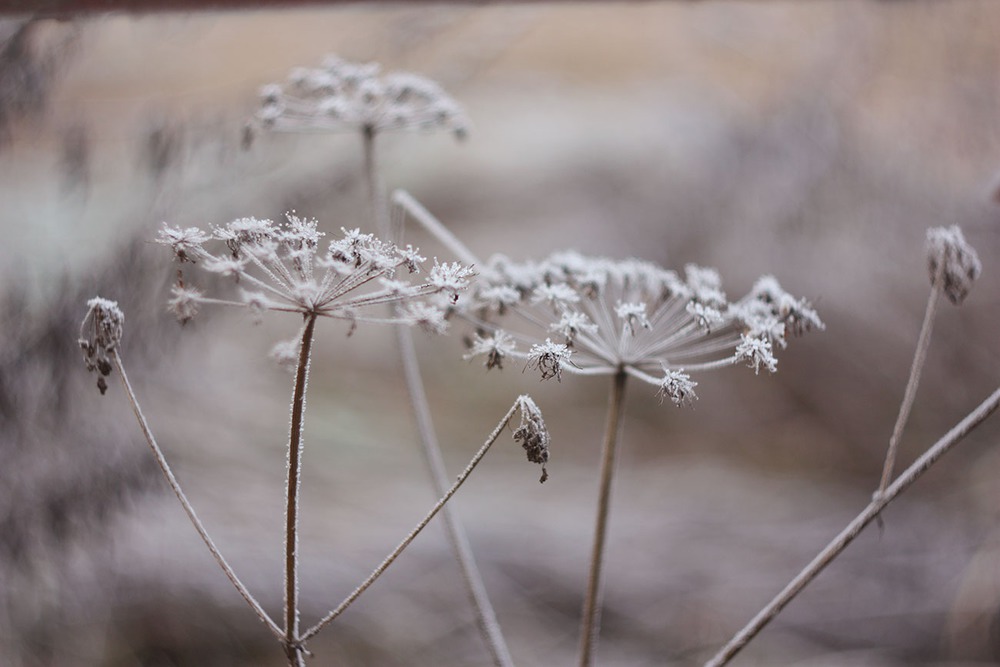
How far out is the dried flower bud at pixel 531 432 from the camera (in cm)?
43

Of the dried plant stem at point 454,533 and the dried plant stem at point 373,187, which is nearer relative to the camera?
the dried plant stem at point 454,533

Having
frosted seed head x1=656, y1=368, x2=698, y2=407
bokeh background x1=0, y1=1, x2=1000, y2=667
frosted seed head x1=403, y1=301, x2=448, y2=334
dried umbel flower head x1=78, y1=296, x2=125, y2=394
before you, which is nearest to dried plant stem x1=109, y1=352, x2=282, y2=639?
dried umbel flower head x1=78, y1=296, x2=125, y2=394

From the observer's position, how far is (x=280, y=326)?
206 cm

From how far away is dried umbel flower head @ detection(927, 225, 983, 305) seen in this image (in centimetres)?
55

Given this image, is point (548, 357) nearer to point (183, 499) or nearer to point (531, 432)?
point (531, 432)

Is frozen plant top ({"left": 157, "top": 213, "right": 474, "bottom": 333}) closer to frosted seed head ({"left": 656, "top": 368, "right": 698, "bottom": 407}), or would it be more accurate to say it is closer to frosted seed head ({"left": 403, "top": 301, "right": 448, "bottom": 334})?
frosted seed head ({"left": 403, "top": 301, "right": 448, "bottom": 334})

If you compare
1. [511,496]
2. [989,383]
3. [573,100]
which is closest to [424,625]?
Answer: [511,496]

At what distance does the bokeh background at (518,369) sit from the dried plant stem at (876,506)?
956 mm

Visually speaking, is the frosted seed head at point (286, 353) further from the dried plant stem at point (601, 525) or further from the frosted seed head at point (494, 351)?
the dried plant stem at point (601, 525)

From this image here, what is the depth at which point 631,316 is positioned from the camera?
0.57 metres

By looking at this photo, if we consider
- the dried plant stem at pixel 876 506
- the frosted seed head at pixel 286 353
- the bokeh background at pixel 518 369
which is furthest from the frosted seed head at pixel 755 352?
the bokeh background at pixel 518 369

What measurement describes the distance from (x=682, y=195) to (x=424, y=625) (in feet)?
5.08

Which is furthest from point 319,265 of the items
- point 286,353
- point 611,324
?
point 611,324

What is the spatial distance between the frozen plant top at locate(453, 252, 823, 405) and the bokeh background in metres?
0.68
